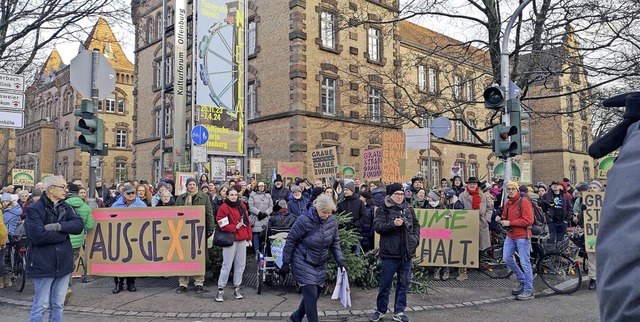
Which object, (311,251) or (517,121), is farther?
(517,121)

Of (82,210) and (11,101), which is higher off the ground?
(11,101)

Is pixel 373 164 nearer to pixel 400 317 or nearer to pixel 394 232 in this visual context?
pixel 394 232

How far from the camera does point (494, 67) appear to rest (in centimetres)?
1570

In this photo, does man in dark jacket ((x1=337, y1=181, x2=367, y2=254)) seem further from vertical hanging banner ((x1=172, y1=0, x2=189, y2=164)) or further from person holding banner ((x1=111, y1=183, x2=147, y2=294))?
vertical hanging banner ((x1=172, y1=0, x2=189, y2=164))

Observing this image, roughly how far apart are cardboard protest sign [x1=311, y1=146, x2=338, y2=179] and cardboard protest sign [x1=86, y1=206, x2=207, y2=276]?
7.56 meters

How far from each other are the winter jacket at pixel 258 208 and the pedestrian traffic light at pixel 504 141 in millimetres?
5047

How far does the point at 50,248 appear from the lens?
5727 mm

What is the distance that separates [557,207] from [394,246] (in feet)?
22.5

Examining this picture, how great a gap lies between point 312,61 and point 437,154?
48.1 ft

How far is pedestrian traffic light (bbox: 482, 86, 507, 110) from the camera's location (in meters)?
10.0

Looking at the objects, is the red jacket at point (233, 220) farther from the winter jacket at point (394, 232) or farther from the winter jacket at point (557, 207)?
the winter jacket at point (557, 207)

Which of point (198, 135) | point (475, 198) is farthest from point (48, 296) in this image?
point (198, 135)

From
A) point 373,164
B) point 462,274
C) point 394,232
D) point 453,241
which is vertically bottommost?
point 462,274

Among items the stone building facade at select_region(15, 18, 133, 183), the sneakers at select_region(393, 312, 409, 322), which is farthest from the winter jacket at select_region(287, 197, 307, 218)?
the stone building facade at select_region(15, 18, 133, 183)
